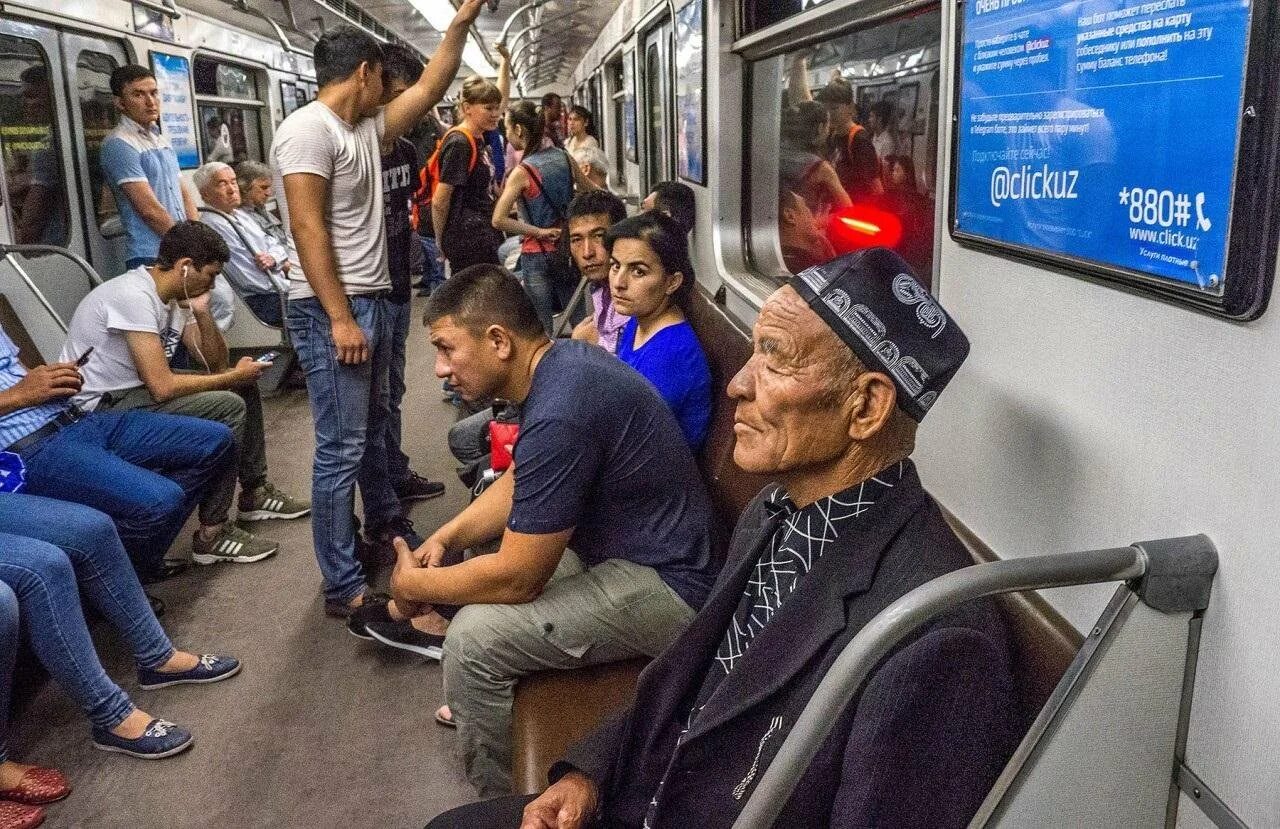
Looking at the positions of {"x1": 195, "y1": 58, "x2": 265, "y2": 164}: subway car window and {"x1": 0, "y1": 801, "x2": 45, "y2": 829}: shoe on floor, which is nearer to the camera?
{"x1": 0, "y1": 801, "x2": 45, "y2": 829}: shoe on floor

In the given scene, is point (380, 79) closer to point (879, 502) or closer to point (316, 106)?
point (316, 106)

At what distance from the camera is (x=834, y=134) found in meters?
2.90

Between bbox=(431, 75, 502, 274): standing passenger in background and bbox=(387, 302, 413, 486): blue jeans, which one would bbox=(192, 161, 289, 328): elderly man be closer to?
bbox=(431, 75, 502, 274): standing passenger in background

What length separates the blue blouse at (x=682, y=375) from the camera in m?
2.74

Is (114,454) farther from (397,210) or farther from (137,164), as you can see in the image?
(137,164)

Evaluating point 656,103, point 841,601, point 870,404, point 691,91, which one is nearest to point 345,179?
point 691,91

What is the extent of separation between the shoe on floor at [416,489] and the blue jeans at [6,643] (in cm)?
202

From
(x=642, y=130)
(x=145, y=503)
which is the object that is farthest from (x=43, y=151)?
(x=642, y=130)

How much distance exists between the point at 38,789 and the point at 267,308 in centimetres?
409

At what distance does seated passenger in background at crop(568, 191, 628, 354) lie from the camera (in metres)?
3.72

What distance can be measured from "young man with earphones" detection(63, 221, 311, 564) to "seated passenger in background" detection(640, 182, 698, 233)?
1705 mm

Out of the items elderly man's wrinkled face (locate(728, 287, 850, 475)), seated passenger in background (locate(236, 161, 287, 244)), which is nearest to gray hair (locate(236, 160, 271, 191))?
seated passenger in background (locate(236, 161, 287, 244))

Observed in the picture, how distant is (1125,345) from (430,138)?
28.4 ft

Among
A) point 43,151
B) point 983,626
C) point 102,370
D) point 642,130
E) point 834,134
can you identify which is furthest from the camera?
point 642,130
